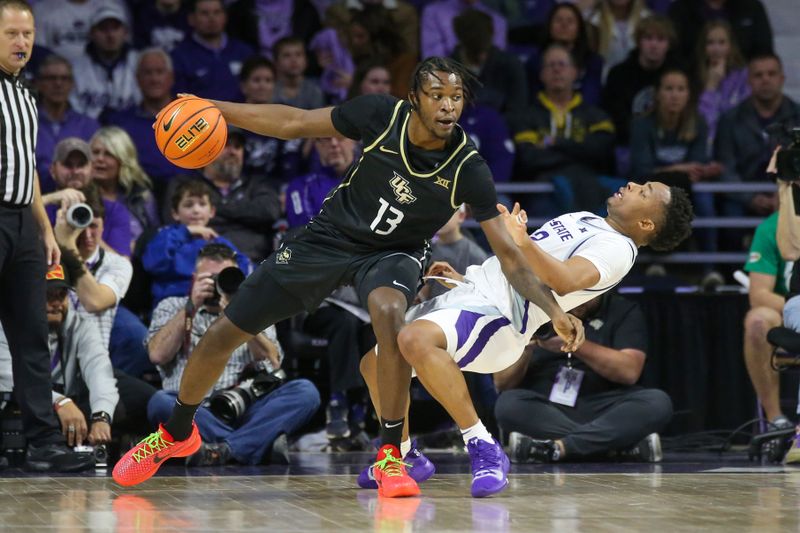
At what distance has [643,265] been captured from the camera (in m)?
8.52

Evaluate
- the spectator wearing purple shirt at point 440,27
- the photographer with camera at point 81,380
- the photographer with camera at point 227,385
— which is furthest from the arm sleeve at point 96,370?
the spectator wearing purple shirt at point 440,27

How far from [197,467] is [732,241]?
4412mm

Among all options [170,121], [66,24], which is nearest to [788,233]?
[170,121]

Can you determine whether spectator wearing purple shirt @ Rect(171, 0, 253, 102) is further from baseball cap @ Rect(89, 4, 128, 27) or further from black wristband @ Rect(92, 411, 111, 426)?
black wristband @ Rect(92, 411, 111, 426)

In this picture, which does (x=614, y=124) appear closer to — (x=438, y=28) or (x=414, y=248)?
(x=438, y=28)

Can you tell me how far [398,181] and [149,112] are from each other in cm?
424

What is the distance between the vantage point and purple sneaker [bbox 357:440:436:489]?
5043mm

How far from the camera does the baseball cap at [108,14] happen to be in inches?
352

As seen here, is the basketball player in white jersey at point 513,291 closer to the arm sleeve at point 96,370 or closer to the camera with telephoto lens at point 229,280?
the camera with telephoto lens at point 229,280

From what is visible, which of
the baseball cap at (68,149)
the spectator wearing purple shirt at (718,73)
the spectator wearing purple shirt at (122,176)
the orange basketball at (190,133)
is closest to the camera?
the orange basketball at (190,133)

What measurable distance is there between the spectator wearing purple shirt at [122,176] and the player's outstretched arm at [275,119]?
298 centimetres

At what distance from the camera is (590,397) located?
6695 millimetres

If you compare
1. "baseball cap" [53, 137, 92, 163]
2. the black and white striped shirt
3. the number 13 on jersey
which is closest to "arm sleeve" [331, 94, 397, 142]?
the number 13 on jersey

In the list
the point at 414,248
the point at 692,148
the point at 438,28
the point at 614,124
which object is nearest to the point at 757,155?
the point at 692,148
